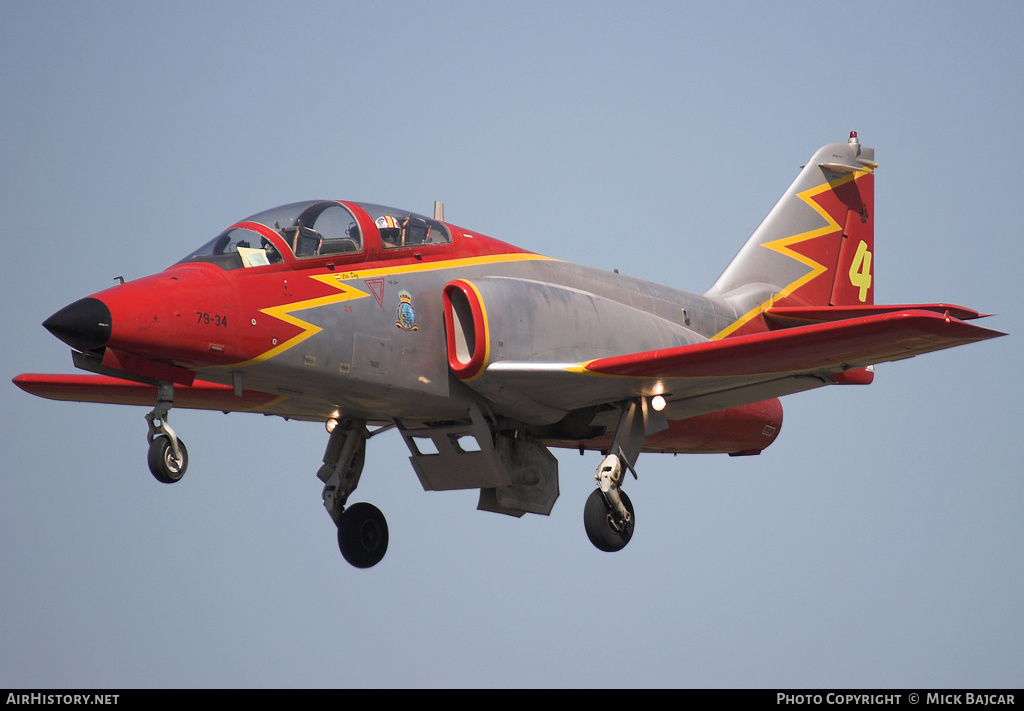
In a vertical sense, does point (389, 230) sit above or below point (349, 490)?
above

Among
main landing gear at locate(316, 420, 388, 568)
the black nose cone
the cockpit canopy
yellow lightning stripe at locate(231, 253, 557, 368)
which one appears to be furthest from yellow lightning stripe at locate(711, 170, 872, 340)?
the black nose cone

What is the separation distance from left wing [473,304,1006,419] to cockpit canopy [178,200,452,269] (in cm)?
202

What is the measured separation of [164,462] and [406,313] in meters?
3.36

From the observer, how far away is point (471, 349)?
14969mm

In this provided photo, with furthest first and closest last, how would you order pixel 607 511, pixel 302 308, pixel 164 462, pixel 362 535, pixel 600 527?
pixel 362 535
pixel 607 511
pixel 600 527
pixel 302 308
pixel 164 462

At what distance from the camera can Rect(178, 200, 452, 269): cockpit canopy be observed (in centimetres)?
1375

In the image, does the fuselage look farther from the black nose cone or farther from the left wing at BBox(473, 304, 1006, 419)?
the left wing at BBox(473, 304, 1006, 419)

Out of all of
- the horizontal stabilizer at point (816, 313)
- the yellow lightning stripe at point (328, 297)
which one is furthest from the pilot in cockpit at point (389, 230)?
the horizontal stabilizer at point (816, 313)

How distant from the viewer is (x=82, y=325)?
12078 millimetres

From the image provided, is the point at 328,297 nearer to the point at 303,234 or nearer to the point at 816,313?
the point at 303,234

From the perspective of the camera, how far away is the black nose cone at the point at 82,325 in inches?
475

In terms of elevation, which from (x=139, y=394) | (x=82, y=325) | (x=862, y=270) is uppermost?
(x=862, y=270)

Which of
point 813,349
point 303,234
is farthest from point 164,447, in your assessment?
point 813,349

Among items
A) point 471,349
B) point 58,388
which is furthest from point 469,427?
point 58,388
